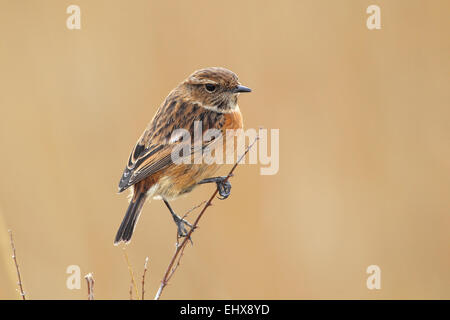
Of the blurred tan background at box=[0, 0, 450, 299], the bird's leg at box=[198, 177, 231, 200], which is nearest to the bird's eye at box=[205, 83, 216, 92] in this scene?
the bird's leg at box=[198, 177, 231, 200]

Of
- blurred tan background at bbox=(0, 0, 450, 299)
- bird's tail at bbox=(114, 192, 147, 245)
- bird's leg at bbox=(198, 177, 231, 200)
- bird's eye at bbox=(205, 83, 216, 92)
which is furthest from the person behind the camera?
blurred tan background at bbox=(0, 0, 450, 299)

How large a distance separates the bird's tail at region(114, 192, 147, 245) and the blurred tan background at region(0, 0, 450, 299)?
1.98 meters

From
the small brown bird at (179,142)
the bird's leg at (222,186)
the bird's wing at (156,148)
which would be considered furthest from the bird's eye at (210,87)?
the bird's leg at (222,186)

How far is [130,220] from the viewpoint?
465 cm

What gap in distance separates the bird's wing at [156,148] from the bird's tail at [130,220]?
195 mm

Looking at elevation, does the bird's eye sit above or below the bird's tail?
above

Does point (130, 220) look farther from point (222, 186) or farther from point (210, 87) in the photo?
point (210, 87)

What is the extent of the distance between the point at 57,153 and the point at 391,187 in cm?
383

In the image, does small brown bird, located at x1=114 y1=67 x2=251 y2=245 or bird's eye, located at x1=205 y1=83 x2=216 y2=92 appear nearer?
→ small brown bird, located at x1=114 y1=67 x2=251 y2=245

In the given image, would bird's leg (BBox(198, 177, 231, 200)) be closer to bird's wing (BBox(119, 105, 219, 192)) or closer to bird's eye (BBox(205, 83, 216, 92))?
bird's wing (BBox(119, 105, 219, 192))

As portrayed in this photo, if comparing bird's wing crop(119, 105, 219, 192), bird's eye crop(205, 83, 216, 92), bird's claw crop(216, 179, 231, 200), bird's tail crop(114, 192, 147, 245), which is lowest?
bird's tail crop(114, 192, 147, 245)

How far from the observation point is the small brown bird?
473cm

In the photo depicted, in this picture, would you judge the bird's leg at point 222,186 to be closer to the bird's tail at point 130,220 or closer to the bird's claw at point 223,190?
the bird's claw at point 223,190

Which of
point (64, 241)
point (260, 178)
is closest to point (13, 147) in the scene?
point (64, 241)
